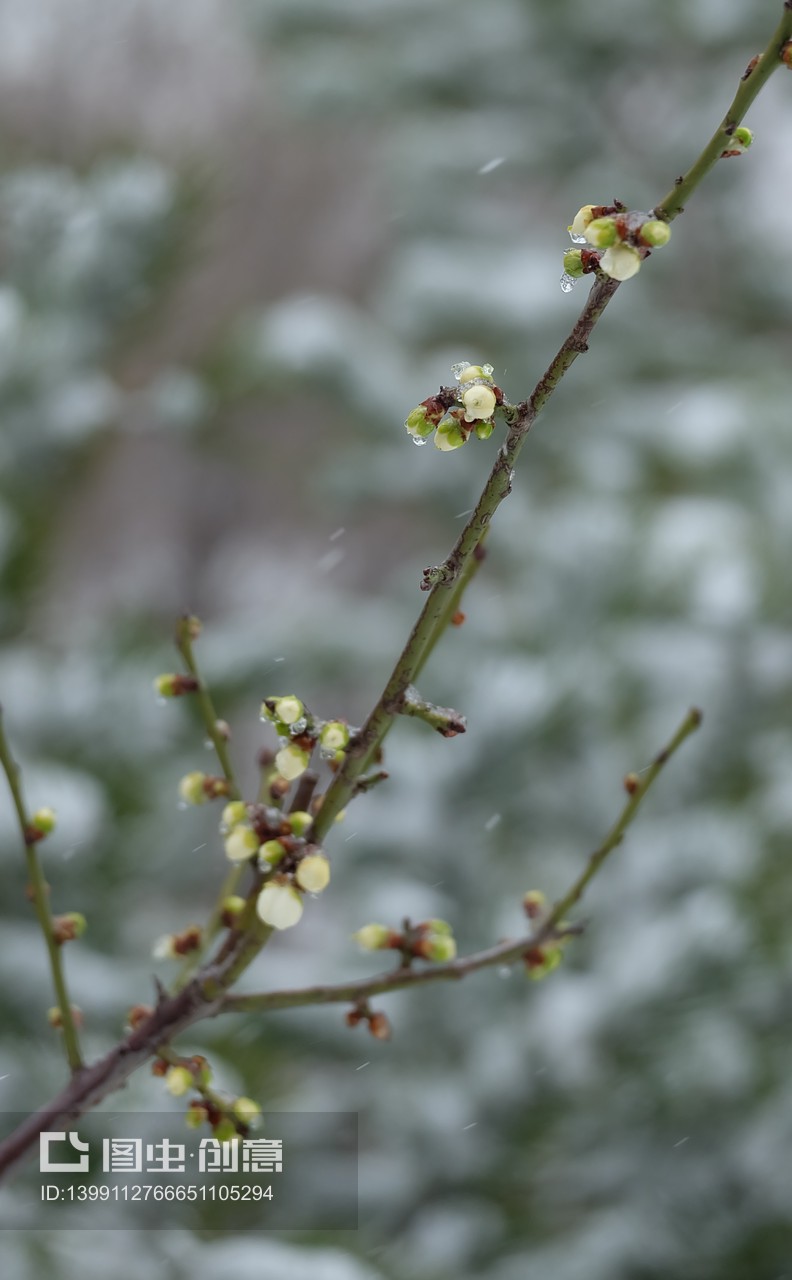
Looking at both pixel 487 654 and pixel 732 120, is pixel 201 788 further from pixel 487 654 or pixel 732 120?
pixel 487 654

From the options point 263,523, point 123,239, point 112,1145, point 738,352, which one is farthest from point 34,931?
point 263,523

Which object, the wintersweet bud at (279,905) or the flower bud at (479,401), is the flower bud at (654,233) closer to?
the flower bud at (479,401)

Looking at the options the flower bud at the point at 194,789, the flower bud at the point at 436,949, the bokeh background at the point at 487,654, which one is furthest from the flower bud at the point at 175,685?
the bokeh background at the point at 487,654

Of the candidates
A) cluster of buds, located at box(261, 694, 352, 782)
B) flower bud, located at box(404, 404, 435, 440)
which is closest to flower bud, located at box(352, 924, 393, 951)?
cluster of buds, located at box(261, 694, 352, 782)

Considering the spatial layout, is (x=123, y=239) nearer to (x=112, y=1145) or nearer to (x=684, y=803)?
(x=112, y=1145)

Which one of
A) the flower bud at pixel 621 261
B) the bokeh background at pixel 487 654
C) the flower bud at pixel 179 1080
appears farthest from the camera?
the bokeh background at pixel 487 654

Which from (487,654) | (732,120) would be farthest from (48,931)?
(487,654)
